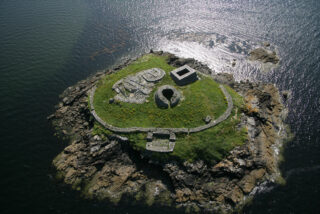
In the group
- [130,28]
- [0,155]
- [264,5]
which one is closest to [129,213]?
[0,155]

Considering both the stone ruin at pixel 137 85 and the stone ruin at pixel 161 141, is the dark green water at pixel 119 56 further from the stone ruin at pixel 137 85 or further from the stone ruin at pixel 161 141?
the stone ruin at pixel 137 85

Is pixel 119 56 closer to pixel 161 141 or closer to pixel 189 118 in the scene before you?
pixel 189 118

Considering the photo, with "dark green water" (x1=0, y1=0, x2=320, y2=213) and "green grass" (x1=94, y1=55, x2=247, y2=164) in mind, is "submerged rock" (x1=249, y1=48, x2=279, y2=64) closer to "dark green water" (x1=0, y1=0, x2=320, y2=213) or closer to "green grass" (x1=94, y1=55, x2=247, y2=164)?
"dark green water" (x1=0, y1=0, x2=320, y2=213)

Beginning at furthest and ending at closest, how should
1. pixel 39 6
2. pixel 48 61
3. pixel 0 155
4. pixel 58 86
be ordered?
pixel 39 6, pixel 48 61, pixel 58 86, pixel 0 155

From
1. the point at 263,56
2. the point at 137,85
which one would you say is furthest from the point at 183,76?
the point at 263,56

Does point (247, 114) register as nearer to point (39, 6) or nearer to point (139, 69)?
point (139, 69)

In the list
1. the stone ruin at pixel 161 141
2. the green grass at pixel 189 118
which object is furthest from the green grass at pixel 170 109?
the stone ruin at pixel 161 141
